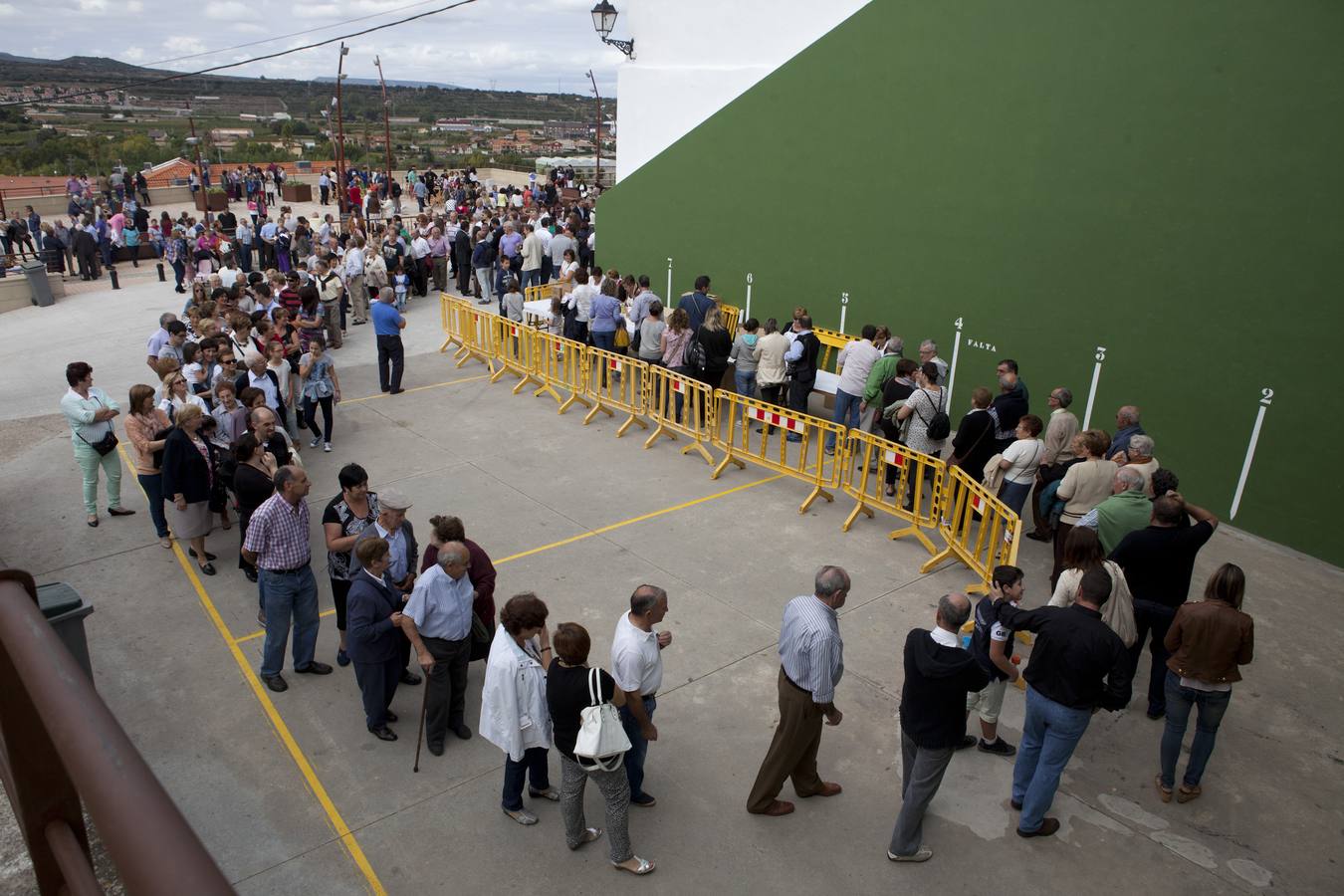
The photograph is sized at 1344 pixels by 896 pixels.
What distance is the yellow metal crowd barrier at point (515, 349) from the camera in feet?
48.0

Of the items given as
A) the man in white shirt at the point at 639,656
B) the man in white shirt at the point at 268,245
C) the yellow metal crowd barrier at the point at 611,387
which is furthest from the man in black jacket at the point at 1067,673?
the man in white shirt at the point at 268,245

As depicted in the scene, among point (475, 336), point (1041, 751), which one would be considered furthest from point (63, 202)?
point (1041, 751)

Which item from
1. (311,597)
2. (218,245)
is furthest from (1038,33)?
(218,245)

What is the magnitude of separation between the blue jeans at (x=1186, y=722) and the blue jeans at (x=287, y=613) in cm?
621

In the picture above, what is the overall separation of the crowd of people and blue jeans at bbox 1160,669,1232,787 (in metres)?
0.02

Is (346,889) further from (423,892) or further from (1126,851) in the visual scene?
(1126,851)

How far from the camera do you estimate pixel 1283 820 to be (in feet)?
20.1

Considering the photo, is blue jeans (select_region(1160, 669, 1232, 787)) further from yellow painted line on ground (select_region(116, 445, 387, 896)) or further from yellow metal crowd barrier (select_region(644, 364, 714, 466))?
yellow metal crowd barrier (select_region(644, 364, 714, 466))

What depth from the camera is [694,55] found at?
16438 millimetres

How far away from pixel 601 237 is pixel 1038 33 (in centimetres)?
997

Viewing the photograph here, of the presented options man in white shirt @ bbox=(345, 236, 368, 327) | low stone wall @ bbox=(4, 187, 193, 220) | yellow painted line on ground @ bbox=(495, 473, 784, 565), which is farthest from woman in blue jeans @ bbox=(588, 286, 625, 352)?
low stone wall @ bbox=(4, 187, 193, 220)

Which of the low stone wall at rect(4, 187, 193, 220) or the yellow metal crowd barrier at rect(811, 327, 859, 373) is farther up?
the yellow metal crowd barrier at rect(811, 327, 859, 373)

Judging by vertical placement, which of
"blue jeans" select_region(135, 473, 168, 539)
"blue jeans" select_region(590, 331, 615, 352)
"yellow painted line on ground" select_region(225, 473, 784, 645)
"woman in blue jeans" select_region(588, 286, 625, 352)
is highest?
"woman in blue jeans" select_region(588, 286, 625, 352)

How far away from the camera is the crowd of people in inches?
206
